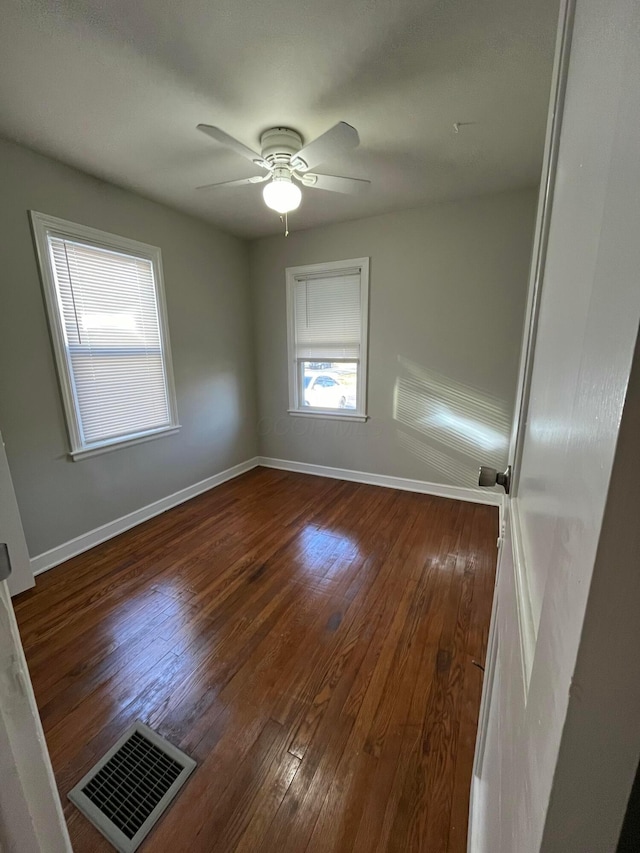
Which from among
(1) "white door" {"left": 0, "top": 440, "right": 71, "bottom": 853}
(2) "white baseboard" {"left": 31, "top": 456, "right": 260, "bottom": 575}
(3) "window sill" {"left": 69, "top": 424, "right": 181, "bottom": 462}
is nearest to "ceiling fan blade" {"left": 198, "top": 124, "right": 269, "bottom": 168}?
(1) "white door" {"left": 0, "top": 440, "right": 71, "bottom": 853}

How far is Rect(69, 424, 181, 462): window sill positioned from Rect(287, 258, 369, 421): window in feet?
4.53

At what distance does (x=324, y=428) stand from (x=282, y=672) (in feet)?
8.35

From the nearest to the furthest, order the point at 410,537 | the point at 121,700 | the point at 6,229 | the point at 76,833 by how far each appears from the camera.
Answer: the point at 76,833 < the point at 121,700 < the point at 6,229 < the point at 410,537

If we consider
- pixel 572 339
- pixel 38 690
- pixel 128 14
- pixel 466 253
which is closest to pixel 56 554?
pixel 38 690

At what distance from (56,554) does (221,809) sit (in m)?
1.98

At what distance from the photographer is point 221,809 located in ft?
3.55

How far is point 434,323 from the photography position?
10.1ft

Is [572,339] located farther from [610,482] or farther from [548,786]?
[548,786]

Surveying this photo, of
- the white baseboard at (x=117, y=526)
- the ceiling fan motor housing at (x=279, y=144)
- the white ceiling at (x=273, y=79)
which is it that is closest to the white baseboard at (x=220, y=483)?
the white baseboard at (x=117, y=526)

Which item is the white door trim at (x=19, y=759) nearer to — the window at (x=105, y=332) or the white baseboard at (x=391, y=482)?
the window at (x=105, y=332)

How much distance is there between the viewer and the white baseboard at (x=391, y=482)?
3.17 m

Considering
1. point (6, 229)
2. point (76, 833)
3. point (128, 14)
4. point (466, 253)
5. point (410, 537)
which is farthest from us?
point (466, 253)

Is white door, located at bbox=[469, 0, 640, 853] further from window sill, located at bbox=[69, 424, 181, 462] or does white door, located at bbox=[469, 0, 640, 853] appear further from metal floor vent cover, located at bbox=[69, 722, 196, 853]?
window sill, located at bbox=[69, 424, 181, 462]

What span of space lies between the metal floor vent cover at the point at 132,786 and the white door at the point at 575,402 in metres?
1.02
